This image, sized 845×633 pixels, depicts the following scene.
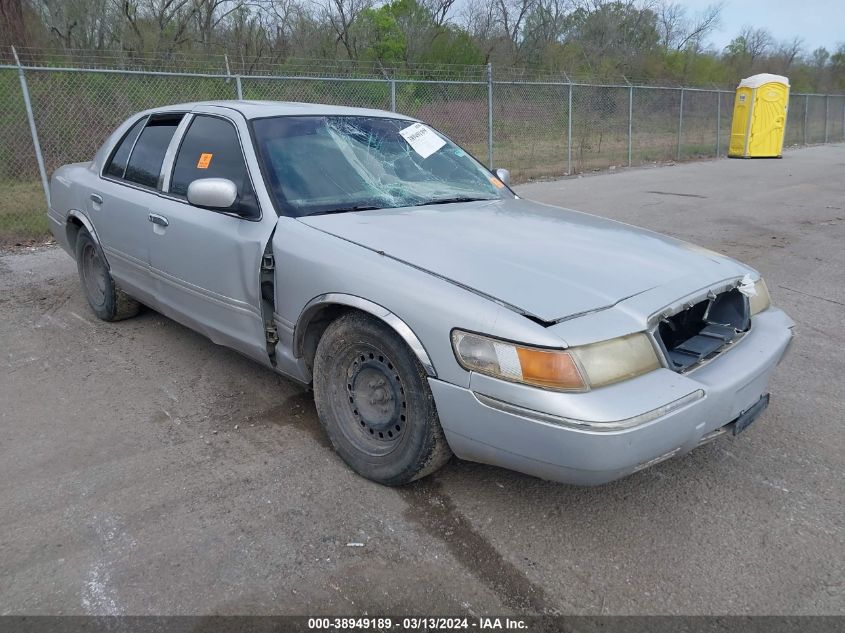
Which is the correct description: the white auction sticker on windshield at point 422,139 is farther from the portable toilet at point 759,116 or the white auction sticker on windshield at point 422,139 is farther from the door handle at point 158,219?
the portable toilet at point 759,116

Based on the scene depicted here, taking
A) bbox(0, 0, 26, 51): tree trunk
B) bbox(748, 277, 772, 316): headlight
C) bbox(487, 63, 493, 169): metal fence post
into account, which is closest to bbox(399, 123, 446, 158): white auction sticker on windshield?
bbox(748, 277, 772, 316): headlight

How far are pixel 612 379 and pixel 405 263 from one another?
36.7 inches

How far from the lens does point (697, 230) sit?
337 inches

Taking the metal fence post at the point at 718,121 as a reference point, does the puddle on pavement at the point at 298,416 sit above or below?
below

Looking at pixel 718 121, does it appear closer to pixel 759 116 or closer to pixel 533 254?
pixel 759 116

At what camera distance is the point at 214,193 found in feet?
10.4

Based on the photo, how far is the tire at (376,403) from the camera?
2.66 meters

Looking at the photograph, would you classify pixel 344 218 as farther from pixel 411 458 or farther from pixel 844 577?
pixel 844 577

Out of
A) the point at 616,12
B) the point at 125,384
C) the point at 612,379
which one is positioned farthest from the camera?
the point at 616,12

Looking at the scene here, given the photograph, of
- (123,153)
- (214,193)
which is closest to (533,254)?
(214,193)

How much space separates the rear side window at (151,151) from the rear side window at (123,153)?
8cm

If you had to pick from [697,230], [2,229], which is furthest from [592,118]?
[2,229]

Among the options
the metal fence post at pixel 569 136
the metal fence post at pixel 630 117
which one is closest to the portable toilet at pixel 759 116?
the metal fence post at pixel 630 117

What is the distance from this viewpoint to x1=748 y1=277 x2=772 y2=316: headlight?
123 inches
